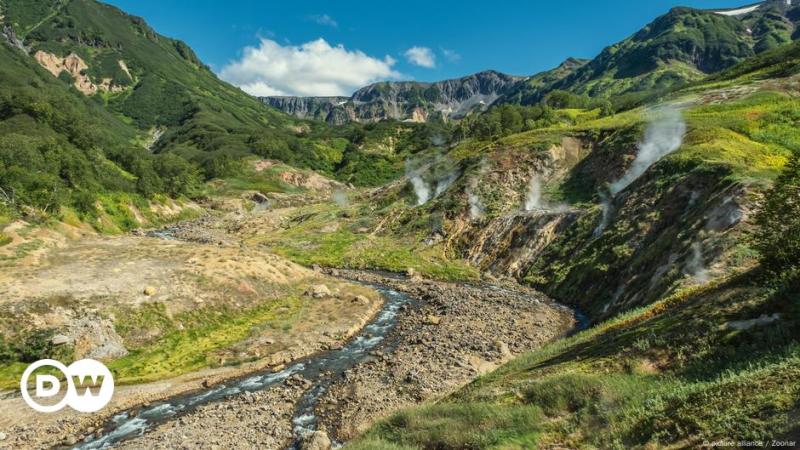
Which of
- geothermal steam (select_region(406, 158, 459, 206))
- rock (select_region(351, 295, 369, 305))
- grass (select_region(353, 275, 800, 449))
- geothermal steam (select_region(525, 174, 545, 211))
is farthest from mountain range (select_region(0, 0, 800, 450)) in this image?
rock (select_region(351, 295, 369, 305))

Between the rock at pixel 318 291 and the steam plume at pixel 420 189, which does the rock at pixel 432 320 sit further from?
the steam plume at pixel 420 189

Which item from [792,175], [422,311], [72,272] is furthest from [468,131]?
[792,175]

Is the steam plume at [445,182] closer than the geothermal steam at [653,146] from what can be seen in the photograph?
No

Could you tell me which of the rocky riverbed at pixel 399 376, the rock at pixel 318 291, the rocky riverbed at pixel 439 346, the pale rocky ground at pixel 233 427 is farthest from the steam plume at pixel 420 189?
the pale rocky ground at pixel 233 427

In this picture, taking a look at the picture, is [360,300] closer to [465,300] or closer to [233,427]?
[465,300]

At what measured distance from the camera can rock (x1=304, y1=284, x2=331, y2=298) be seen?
166 feet

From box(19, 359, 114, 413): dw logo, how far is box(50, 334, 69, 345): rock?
4.38 feet

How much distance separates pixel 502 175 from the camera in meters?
81.9

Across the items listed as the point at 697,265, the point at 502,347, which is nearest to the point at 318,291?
the point at 502,347

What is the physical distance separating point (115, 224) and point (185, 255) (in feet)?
151

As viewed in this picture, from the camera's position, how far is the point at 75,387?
29250 millimetres

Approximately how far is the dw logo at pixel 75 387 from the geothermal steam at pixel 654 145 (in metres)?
59.7

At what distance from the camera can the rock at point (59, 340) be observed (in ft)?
105

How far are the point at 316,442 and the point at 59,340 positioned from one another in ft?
71.9
